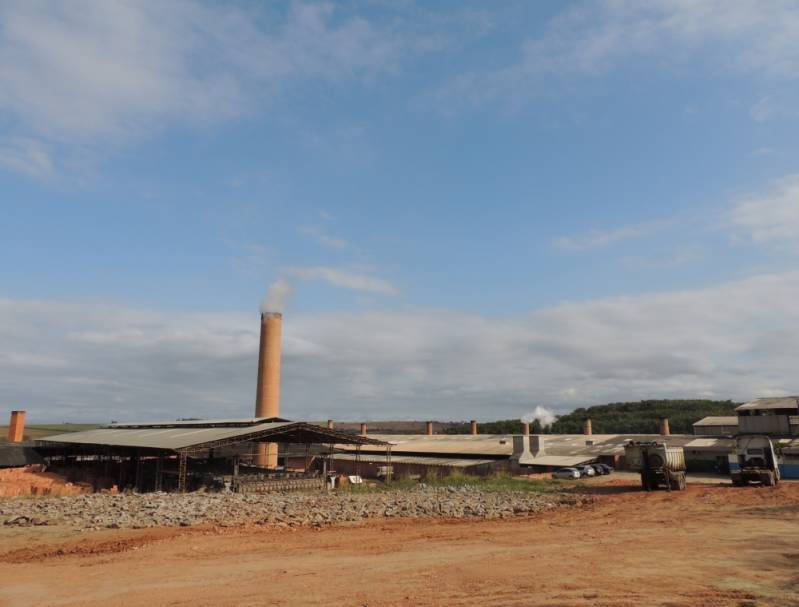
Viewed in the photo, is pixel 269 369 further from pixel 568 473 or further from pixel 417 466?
pixel 568 473

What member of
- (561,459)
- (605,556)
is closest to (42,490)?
(605,556)

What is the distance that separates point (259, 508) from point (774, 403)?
147 feet

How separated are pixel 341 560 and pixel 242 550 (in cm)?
376

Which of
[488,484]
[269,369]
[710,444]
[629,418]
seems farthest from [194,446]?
[629,418]

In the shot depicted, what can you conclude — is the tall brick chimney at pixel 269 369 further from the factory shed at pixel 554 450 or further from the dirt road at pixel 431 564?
the dirt road at pixel 431 564

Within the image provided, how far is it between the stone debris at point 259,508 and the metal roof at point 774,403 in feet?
84.2

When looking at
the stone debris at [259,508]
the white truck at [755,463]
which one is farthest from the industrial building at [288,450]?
the white truck at [755,463]

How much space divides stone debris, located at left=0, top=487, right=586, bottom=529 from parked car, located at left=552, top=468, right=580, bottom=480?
14433 mm

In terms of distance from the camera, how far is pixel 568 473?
48.6m

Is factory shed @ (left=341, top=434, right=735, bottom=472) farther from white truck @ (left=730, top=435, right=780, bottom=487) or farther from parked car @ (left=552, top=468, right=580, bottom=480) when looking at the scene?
white truck @ (left=730, top=435, right=780, bottom=487)

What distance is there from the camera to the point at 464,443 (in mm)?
66062

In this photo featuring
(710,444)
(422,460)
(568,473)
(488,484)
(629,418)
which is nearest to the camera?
(488,484)

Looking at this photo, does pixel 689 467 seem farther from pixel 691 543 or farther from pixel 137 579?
pixel 137 579

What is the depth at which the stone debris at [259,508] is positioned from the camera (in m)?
24.5
